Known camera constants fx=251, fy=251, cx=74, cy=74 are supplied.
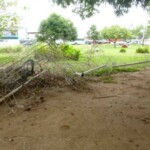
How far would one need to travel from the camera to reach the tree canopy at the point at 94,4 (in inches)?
200

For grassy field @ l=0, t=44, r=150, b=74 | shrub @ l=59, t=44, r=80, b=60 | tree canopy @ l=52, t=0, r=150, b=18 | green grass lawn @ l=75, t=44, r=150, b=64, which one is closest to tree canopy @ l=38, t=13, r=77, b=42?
green grass lawn @ l=75, t=44, r=150, b=64

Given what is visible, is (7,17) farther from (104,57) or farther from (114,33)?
(114,33)

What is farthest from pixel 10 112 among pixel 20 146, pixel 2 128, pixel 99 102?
pixel 99 102

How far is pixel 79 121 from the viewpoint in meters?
4.16

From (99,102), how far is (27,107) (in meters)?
1.47

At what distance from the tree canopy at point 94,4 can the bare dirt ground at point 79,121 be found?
74.2 inches

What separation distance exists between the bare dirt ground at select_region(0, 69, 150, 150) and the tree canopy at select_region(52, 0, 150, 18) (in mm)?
1885

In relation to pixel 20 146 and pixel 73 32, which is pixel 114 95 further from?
pixel 73 32

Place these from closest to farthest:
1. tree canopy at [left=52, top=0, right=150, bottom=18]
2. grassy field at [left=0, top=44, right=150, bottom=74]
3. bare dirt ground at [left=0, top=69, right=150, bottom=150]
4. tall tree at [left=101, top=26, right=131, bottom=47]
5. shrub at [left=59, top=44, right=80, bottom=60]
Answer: bare dirt ground at [left=0, top=69, right=150, bottom=150] → tree canopy at [left=52, top=0, right=150, bottom=18] → grassy field at [left=0, top=44, right=150, bottom=74] → shrub at [left=59, top=44, right=80, bottom=60] → tall tree at [left=101, top=26, right=131, bottom=47]

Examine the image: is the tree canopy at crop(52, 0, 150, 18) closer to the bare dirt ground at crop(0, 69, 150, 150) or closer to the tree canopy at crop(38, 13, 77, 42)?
the bare dirt ground at crop(0, 69, 150, 150)

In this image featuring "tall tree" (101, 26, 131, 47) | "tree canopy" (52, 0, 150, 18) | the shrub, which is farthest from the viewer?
"tall tree" (101, 26, 131, 47)

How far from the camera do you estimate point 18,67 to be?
5.65m

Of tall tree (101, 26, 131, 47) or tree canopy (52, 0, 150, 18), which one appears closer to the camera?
tree canopy (52, 0, 150, 18)

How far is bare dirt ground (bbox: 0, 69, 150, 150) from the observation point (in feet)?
11.2
